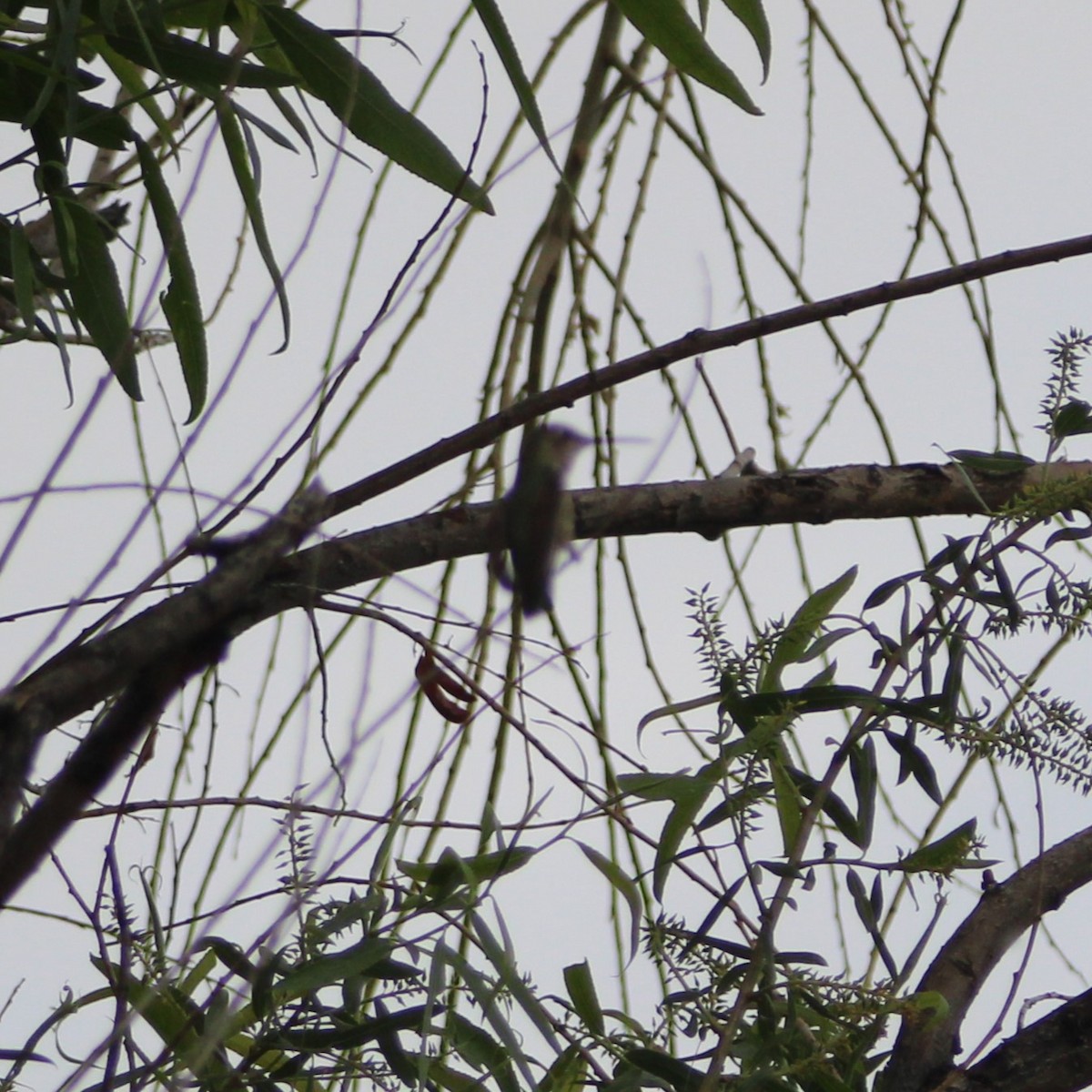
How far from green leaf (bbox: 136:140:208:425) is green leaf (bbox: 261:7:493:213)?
0.10 meters

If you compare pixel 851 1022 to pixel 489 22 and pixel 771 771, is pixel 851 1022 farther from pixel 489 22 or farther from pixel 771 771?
pixel 489 22

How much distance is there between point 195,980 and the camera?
57 cm

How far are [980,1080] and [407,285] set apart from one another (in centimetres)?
32

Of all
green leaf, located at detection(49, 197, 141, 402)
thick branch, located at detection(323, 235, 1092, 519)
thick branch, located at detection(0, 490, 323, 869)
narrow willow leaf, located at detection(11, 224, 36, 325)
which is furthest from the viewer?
green leaf, located at detection(49, 197, 141, 402)

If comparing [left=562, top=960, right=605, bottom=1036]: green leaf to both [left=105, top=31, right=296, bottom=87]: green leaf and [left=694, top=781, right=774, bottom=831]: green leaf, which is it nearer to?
[left=694, top=781, right=774, bottom=831]: green leaf

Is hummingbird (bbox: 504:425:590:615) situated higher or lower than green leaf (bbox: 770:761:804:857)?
lower

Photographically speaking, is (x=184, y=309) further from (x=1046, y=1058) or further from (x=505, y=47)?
(x=1046, y=1058)

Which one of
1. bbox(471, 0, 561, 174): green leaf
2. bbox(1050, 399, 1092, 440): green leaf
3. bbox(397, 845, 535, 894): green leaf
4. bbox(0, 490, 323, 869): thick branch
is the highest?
bbox(471, 0, 561, 174): green leaf

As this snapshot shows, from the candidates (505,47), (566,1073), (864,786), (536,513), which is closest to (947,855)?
(864,786)

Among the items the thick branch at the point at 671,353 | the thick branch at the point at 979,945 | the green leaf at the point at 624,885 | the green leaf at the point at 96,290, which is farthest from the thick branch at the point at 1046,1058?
the green leaf at the point at 96,290

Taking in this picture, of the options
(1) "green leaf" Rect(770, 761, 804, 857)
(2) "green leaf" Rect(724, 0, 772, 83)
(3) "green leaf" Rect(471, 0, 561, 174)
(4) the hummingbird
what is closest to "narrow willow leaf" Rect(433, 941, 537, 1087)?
(1) "green leaf" Rect(770, 761, 804, 857)

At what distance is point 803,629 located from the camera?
53 cm

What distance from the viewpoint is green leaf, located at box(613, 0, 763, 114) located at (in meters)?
0.65

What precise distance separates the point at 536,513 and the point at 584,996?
0.92 feet
